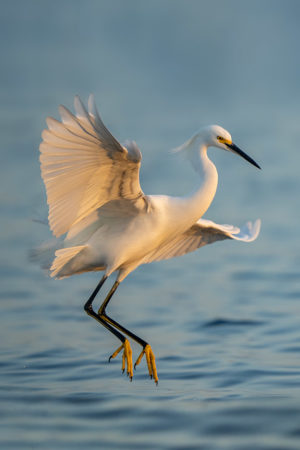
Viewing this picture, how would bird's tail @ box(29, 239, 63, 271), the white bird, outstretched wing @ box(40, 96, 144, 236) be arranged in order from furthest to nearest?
bird's tail @ box(29, 239, 63, 271), the white bird, outstretched wing @ box(40, 96, 144, 236)

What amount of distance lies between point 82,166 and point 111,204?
771 mm

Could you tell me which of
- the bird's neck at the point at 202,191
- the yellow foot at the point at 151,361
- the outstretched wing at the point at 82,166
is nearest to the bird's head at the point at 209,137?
the bird's neck at the point at 202,191

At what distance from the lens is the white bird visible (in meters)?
7.18

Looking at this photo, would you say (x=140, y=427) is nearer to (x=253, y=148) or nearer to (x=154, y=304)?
(x=154, y=304)

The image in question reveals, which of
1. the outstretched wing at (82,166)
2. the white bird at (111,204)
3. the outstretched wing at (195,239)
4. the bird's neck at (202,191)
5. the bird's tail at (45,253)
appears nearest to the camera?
the outstretched wing at (82,166)

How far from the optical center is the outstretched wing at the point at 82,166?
7.02 meters

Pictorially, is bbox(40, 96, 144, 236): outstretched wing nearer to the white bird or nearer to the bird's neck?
the white bird

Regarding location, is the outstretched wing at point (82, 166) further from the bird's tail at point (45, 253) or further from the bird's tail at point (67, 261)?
the bird's tail at point (45, 253)

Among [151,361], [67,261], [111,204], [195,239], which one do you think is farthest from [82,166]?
[195,239]

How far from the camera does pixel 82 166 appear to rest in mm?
7426

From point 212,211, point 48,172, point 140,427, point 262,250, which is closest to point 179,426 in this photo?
point 140,427

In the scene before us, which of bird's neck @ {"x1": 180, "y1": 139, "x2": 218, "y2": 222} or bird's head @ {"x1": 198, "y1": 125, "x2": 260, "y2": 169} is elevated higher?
bird's head @ {"x1": 198, "y1": 125, "x2": 260, "y2": 169}

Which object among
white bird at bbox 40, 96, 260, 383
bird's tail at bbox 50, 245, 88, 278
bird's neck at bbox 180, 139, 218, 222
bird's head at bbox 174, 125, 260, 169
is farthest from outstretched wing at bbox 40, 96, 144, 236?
bird's head at bbox 174, 125, 260, 169

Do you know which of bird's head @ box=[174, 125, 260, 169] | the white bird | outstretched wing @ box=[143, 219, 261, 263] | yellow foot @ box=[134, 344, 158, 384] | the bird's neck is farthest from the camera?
outstretched wing @ box=[143, 219, 261, 263]
